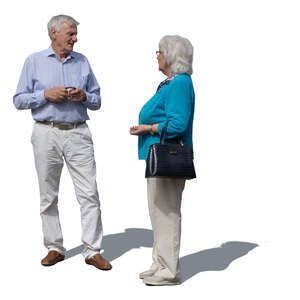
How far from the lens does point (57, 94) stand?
669 centimetres

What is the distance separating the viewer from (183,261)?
7.10 meters

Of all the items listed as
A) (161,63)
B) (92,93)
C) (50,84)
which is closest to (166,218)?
(161,63)

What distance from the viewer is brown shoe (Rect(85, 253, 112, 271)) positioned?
22.7ft

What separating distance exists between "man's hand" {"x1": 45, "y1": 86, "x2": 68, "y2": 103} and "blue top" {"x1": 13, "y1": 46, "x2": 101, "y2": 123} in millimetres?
74

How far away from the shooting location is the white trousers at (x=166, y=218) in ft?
20.5

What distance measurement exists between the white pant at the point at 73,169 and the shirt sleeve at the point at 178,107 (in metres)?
1.34

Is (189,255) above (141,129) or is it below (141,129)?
below

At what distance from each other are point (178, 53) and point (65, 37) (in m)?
1.41

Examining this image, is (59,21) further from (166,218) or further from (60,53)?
(166,218)

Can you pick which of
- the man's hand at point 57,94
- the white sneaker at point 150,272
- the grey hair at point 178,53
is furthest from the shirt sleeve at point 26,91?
the white sneaker at point 150,272

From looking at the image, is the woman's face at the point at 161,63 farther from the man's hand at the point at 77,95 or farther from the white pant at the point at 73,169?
the white pant at the point at 73,169

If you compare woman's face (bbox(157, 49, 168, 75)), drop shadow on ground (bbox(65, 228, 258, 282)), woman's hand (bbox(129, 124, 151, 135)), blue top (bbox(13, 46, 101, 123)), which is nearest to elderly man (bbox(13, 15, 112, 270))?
blue top (bbox(13, 46, 101, 123))

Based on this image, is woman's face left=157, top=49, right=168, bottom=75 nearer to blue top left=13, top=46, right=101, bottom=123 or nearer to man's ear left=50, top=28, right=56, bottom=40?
blue top left=13, top=46, right=101, bottom=123

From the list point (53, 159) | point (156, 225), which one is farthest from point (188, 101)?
point (53, 159)
